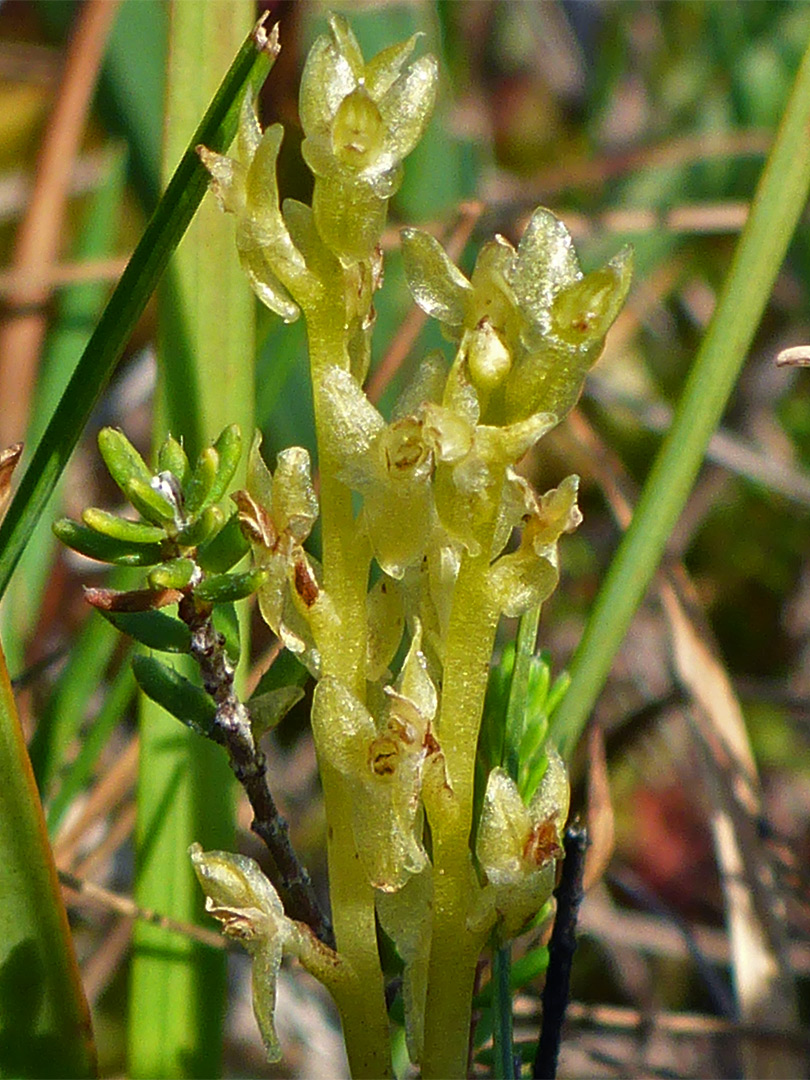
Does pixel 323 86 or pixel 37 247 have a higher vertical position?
pixel 37 247

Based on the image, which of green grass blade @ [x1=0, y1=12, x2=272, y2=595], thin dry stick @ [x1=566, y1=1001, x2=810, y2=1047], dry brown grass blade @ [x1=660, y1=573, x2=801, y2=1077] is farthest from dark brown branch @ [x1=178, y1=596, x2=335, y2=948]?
dry brown grass blade @ [x1=660, y1=573, x2=801, y2=1077]

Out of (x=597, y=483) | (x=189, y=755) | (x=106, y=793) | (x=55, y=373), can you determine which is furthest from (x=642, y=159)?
(x=189, y=755)

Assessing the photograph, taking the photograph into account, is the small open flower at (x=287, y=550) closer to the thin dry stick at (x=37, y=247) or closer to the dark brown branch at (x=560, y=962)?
the dark brown branch at (x=560, y=962)

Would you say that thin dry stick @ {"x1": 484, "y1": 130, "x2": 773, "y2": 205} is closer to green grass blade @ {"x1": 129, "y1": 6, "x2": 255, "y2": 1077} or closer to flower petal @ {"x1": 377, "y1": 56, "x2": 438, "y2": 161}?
green grass blade @ {"x1": 129, "y1": 6, "x2": 255, "y2": 1077}

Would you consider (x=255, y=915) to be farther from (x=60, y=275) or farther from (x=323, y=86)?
(x=60, y=275)

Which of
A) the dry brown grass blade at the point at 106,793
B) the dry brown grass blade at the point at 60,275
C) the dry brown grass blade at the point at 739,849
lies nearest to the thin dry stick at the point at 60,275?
the dry brown grass blade at the point at 60,275

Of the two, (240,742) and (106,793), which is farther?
(106,793)
